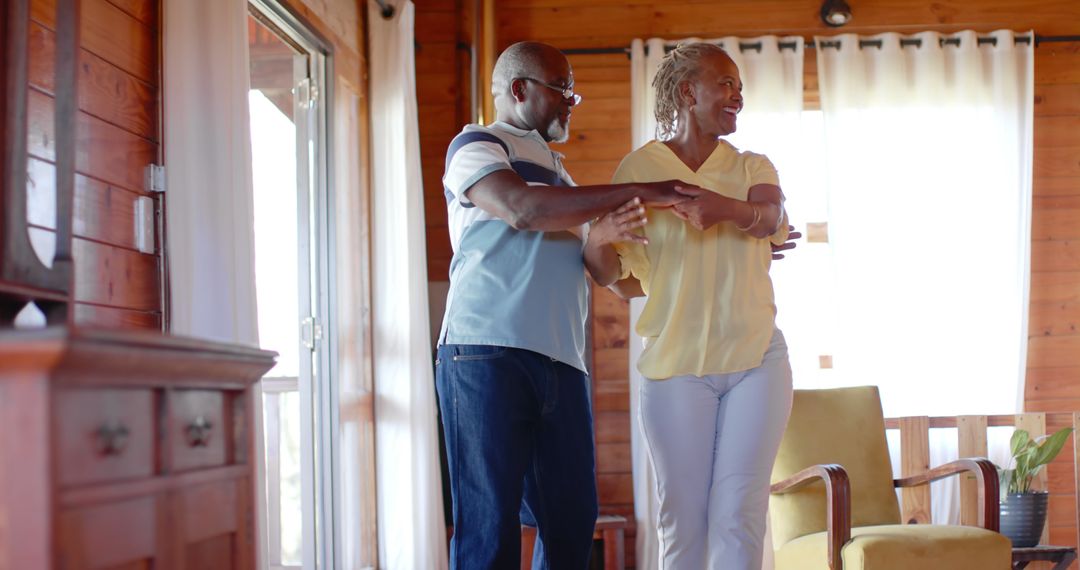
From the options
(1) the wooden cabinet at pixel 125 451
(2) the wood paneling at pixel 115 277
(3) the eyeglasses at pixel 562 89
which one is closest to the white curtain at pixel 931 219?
(3) the eyeglasses at pixel 562 89

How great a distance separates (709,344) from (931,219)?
3.12m

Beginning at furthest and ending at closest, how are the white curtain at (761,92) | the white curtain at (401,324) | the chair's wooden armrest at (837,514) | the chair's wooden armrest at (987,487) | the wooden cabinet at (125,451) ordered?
the white curtain at (761,92) → the white curtain at (401,324) → the chair's wooden armrest at (987,487) → the chair's wooden armrest at (837,514) → the wooden cabinet at (125,451)

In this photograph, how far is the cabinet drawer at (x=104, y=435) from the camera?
108 centimetres

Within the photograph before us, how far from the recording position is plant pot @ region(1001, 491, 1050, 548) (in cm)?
390

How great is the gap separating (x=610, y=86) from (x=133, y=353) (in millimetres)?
4092

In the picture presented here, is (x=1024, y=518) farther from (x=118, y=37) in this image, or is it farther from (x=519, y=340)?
(x=118, y=37)

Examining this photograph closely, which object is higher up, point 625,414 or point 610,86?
point 610,86

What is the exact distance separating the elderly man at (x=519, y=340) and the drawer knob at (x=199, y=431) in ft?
2.24

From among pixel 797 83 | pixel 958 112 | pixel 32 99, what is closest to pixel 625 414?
pixel 797 83

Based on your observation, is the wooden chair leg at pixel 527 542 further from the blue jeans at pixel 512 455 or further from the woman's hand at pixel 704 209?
the woman's hand at pixel 704 209

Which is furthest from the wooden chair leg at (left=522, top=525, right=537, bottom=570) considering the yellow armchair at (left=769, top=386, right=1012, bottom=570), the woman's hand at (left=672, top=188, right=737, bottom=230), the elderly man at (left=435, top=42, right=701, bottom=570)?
the woman's hand at (left=672, top=188, right=737, bottom=230)

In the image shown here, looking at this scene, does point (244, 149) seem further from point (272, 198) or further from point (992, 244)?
point (992, 244)

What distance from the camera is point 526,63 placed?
227cm

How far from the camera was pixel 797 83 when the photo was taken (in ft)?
16.2
